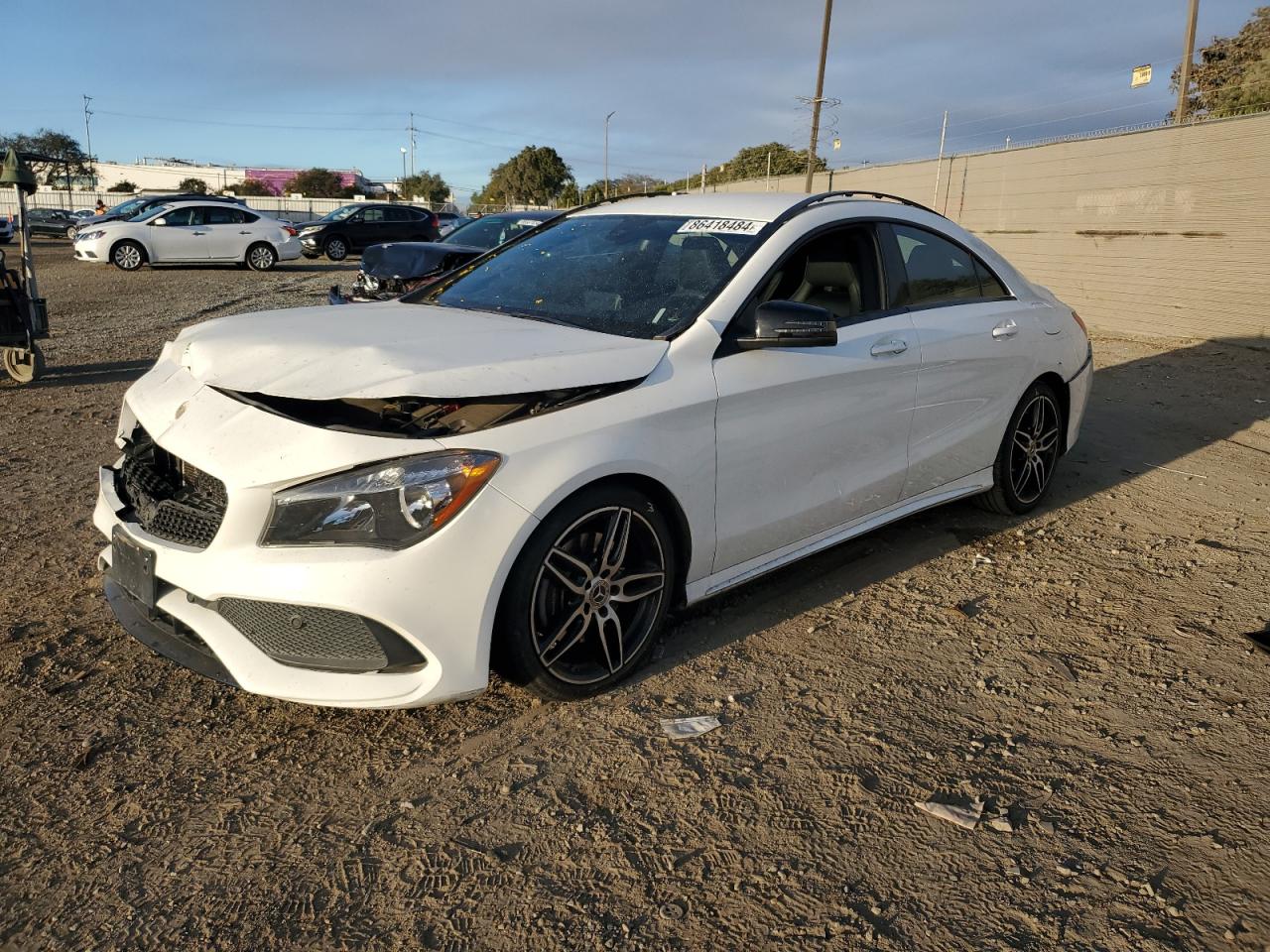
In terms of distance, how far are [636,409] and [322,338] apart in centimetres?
109

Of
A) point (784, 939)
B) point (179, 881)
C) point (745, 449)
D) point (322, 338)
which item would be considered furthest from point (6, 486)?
point (784, 939)

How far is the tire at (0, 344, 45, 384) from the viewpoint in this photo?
26.8 ft

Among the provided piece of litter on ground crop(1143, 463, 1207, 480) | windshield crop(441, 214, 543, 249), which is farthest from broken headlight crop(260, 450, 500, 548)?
windshield crop(441, 214, 543, 249)

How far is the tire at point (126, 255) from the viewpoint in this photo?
21547mm

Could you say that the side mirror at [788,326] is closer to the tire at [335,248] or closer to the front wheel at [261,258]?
the front wheel at [261,258]

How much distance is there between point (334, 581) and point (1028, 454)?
386 centimetres

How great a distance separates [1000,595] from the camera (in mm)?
4148

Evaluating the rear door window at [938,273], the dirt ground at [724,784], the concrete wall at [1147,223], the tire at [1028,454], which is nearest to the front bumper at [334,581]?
A: the dirt ground at [724,784]

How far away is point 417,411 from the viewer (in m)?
2.86

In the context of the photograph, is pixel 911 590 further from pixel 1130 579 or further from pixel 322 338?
pixel 322 338

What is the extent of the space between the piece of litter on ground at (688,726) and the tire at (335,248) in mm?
26946

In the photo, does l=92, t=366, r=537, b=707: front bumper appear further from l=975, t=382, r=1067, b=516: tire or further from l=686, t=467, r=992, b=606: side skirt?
l=975, t=382, r=1067, b=516: tire

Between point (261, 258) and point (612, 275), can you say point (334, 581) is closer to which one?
point (612, 275)

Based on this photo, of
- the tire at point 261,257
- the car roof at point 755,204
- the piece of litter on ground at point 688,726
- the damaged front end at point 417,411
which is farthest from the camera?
the tire at point 261,257
